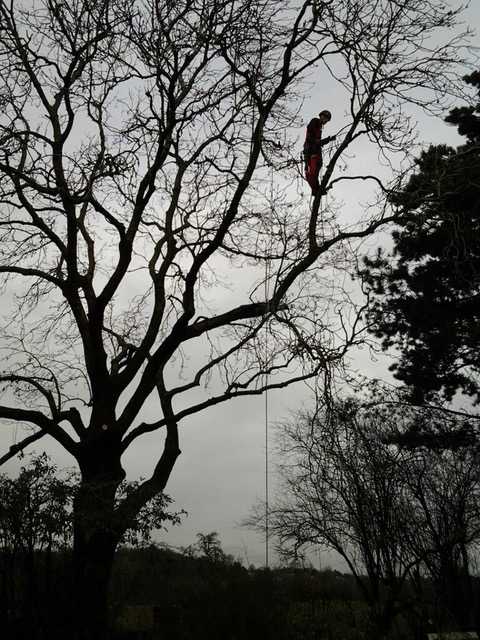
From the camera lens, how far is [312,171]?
26.8 feet

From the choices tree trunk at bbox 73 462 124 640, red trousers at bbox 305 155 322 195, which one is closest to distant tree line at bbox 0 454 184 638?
tree trunk at bbox 73 462 124 640

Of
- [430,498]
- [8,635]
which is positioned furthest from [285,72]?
[430,498]

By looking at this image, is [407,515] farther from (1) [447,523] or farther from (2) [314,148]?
(2) [314,148]

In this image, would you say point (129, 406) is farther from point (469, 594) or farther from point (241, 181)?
point (469, 594)

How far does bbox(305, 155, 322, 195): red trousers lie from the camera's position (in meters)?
8.15

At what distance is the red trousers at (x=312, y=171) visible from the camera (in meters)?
8.15

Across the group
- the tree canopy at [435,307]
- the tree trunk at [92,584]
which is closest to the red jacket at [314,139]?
the tree canopy at [435,307]

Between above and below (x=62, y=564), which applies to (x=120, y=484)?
above

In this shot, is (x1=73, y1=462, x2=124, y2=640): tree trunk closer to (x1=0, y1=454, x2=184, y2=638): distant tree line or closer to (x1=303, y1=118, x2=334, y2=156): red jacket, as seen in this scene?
(x1=0, y1=454, x2=184, y2=638): distant tree line

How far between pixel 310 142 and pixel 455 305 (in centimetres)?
540

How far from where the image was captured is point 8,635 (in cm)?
716

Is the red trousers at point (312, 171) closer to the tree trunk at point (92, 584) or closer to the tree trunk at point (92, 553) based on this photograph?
the tree trunk at point (92, 553)

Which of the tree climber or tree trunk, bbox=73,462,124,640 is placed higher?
the tree climber

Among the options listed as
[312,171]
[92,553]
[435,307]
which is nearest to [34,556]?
[92,553]
